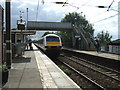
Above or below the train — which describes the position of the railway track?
below

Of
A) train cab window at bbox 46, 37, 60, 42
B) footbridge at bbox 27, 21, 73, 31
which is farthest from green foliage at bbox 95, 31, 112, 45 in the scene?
train cab window at bbox 46, 37, 60, 42

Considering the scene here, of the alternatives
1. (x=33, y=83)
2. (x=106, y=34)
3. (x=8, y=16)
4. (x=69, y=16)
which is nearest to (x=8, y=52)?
(x=8, y=16)

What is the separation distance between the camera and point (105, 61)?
1934 cm

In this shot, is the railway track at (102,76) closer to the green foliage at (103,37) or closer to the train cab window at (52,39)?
the train cab window at (52,39)

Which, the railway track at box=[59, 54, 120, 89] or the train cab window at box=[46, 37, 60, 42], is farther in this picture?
the train cab window at box=[46, 37, 60, 42]

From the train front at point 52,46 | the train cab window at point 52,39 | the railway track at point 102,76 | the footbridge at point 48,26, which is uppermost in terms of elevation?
the footbridge at point 48,26

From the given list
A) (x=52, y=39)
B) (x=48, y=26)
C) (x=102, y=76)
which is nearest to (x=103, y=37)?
(x=48, y=26)

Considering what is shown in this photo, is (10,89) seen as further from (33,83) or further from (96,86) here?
(96,86)

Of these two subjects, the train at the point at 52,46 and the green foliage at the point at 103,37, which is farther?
the green foliage at the point at 103,37

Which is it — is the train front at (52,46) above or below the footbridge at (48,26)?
below

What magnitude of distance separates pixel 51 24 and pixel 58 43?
91.1ft

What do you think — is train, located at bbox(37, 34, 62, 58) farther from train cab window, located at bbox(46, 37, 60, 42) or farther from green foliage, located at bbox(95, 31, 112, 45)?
green foliage, located at bbox(95, 31, 112, 45)

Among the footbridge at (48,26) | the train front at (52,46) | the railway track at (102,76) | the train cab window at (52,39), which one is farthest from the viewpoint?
the footbridge at (48,26)

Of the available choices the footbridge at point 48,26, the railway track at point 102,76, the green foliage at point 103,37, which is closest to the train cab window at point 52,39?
the railway track at point 102,76
